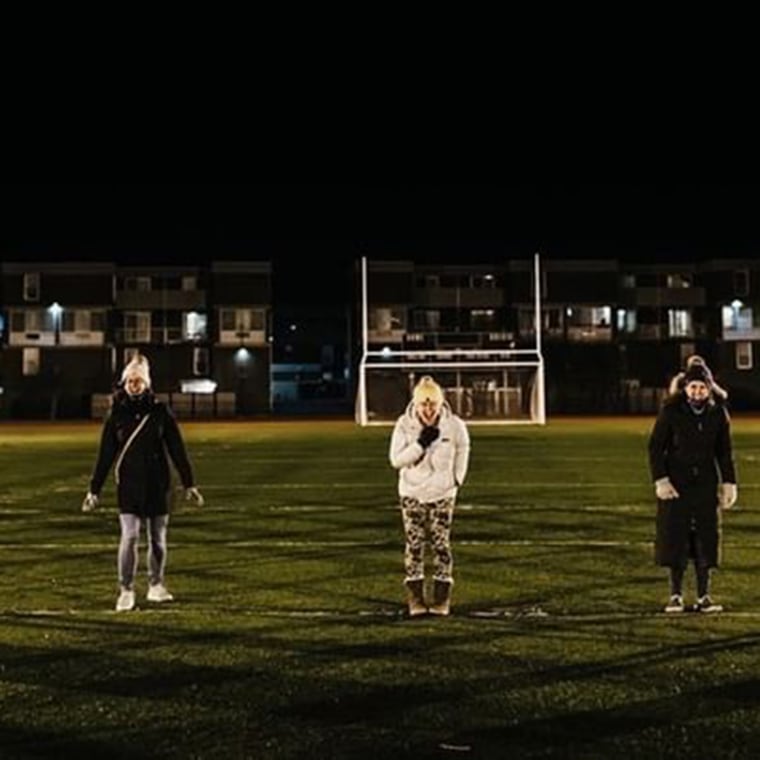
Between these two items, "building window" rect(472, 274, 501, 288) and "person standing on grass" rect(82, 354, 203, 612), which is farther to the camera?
"building window" rect(472, 274, 501, 288)

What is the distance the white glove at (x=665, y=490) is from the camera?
27.3ft

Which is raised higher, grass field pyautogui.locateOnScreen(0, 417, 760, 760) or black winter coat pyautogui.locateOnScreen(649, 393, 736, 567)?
black winter coat pyautogui.locateOnScreen(649, 393, 736, 567)

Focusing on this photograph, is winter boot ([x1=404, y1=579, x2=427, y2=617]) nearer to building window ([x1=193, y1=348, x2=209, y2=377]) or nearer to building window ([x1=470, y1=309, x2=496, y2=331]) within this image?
building window ([x1=193, y1=348, x2=209, y2=377])

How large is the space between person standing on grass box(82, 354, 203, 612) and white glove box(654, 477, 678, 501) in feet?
11.2

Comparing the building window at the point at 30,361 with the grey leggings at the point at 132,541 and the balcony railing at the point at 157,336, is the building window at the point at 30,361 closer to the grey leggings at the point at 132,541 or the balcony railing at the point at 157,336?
the balcony railing at the point at 157,336

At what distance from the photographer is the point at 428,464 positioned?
328 inches

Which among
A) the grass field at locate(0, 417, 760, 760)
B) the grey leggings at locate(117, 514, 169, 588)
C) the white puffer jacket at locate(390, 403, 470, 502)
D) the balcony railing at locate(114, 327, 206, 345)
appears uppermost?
the balcony railing at locate(114, 327, 206, 345)

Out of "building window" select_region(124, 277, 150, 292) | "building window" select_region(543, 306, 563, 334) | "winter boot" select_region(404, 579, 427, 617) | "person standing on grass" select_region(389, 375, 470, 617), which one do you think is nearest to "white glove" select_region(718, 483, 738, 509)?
"person standing on grass" select_region(389, 375, 470, 617)

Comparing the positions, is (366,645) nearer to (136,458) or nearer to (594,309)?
(136,458)

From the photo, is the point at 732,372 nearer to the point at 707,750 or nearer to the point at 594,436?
the point at 594,436

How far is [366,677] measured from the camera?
6.70 m

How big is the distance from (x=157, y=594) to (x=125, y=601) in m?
0.39

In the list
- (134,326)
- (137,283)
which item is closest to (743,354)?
(134,326)

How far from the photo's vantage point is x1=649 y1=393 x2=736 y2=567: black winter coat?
8.38 m
